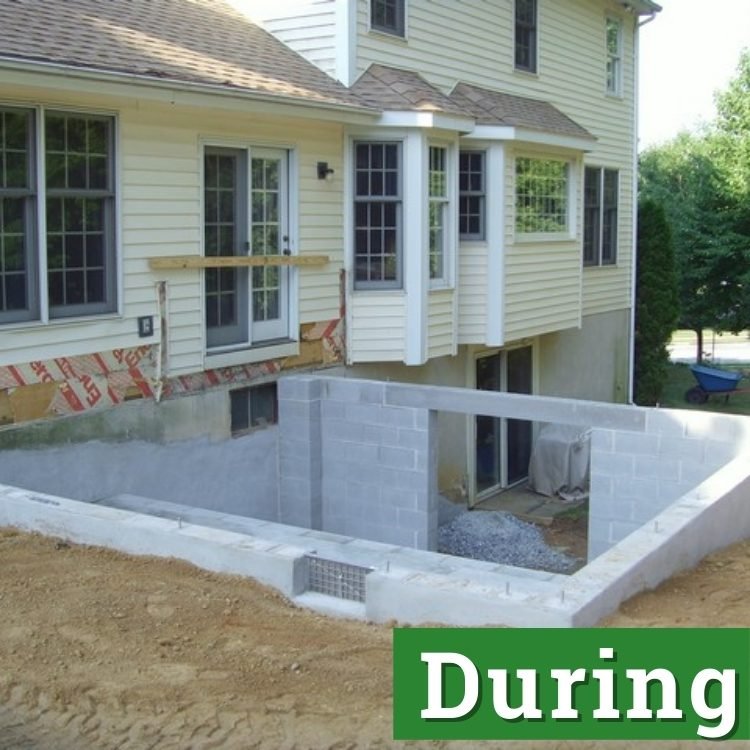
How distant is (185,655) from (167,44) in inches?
282

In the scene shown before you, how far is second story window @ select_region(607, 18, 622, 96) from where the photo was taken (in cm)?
1998

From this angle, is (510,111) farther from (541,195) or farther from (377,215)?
(377,215)

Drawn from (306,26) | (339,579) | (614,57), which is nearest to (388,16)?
(306,26)

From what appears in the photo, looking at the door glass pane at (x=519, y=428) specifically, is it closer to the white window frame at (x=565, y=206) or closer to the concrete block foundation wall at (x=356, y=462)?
the white window frame at (x=565, y=206)

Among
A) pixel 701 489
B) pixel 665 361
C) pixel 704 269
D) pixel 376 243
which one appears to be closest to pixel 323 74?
pixel 376 243

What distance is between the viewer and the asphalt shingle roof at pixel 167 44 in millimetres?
9312

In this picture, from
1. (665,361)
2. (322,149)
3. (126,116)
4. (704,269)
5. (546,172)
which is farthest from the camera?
(704,269)

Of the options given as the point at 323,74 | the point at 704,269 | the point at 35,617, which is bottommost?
the point at 35,617

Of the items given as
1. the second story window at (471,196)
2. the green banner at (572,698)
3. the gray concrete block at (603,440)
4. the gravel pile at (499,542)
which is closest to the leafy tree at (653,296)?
the gravel pile at (499,542)

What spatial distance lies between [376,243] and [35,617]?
303 inches

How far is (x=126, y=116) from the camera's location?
9953 mm

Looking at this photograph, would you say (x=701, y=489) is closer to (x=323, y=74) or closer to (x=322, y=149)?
(x=322, y=149)

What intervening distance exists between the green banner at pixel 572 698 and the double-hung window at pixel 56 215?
5622mm

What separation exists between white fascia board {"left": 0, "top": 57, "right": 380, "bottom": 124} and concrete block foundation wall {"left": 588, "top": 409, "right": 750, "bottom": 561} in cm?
440
